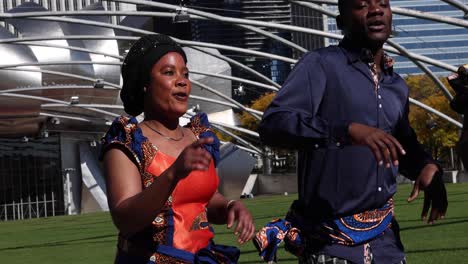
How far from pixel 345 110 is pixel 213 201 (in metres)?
0.72

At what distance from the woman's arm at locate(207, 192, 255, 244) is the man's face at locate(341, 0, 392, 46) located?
87 cm

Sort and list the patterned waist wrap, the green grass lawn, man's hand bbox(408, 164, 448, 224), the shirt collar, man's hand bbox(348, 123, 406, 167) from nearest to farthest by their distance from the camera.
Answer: man's hand bbox(348, 123, 406, 167) < man's hand bbox(408, 164, 448, 224) < the patterned waist wrap < the shirt collar < the green grass lawn

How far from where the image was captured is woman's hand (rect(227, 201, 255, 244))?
449cm

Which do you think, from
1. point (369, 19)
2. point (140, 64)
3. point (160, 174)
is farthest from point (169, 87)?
point (369, 19)

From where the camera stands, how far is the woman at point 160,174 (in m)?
4.63

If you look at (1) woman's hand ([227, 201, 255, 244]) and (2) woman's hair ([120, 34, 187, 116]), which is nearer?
(1) woman's hand ([227, 201, 255, 244])

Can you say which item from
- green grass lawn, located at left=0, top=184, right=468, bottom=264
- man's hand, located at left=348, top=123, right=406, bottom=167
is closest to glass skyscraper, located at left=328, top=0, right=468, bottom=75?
green grass lawn, located at left=0, top=184, right=468, bottom=264

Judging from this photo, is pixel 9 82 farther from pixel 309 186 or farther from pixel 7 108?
pixel 309 186

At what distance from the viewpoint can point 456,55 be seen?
602 ft

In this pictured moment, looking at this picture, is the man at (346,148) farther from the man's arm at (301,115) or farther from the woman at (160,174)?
the woman at (160,174)

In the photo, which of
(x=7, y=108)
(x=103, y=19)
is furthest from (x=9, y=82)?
(x=103, y=19)

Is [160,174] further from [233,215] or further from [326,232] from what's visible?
[326,232]

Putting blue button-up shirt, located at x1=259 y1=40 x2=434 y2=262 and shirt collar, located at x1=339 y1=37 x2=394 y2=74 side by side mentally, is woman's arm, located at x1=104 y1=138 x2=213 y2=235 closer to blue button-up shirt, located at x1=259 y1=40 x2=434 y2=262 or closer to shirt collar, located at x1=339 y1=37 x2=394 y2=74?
blue button-up shirt, located at x1=259 y1=40 x2=434 y2=262

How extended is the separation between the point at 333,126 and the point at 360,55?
1.48 ft
